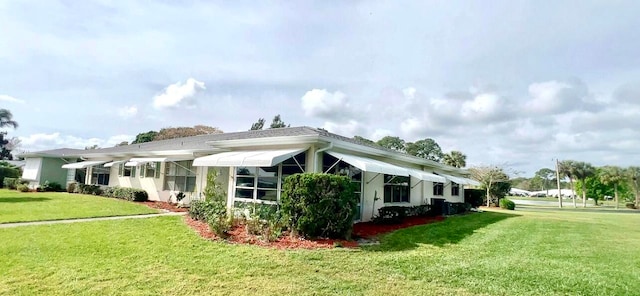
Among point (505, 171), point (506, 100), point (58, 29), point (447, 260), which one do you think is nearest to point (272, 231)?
point (447, 260)

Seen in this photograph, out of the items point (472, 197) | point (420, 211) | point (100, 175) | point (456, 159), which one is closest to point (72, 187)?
point (100, 175)

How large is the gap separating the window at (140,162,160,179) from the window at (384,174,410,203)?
662 inches

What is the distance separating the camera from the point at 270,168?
51.6ft

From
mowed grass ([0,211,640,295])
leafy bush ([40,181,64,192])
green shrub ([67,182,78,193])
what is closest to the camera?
mowed grass ([0,211,640,295])

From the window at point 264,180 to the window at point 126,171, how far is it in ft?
50.3

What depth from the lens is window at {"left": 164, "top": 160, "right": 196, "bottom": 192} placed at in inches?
895

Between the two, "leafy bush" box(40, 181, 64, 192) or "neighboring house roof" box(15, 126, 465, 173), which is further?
"leafy bush" box(40, 181, 64, 192)

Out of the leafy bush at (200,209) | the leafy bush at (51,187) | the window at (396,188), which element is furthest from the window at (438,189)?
the leafy bush at (51,187)

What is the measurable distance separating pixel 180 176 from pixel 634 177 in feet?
231

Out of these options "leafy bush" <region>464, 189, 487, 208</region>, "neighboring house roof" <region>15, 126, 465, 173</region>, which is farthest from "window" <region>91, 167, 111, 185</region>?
"leafy bush" <region>464, 189, 487, 208</region>

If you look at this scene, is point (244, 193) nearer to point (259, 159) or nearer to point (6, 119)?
point (259, 159)

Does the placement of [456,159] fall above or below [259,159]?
above

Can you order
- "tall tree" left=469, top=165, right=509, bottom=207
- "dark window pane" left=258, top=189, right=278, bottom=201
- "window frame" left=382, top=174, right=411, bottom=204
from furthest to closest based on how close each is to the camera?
"tall tree" left=469, top=165, right=509, bottom=207 < "window frame" left=382, top=174, right=411, bottom=204 < "dark window pane" left=258, top=189, right=278, bottom=201

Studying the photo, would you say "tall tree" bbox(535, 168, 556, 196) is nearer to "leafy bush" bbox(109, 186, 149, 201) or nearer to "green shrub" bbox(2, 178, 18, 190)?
"leafy bush" bbox(109, 186, 149, 201)
